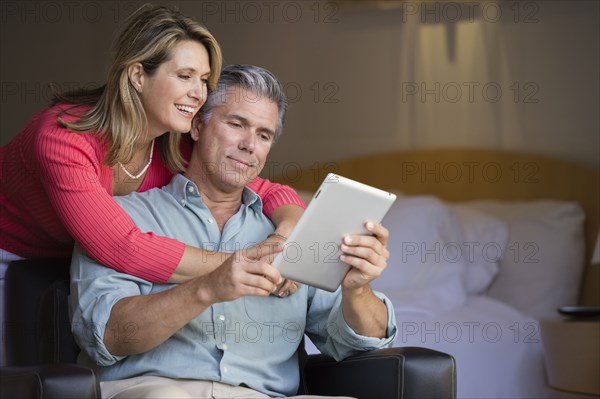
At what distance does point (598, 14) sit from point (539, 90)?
361mm

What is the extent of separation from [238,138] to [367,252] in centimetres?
47

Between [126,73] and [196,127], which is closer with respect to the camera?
[126,73]

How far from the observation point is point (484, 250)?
333 cm

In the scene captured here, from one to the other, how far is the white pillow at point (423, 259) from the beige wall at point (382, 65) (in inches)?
17.9

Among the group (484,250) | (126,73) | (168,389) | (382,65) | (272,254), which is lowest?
(168,389)

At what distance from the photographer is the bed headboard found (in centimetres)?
339

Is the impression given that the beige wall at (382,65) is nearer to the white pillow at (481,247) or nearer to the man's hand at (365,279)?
the white pillow at (481,247)

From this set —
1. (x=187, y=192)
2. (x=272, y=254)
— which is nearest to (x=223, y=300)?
(x=272, y=254)

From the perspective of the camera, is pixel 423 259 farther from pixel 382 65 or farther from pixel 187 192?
pixel 187 192

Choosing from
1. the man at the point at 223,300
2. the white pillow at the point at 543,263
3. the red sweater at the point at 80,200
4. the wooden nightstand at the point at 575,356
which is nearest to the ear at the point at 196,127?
the man at the point at 223,300

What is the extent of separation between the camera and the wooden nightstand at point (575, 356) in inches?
103

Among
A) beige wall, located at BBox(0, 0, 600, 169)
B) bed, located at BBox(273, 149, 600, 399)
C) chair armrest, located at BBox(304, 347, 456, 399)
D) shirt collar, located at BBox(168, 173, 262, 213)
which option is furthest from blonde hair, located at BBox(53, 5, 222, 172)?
beige wall, located at BBox(0, 0, 600, 169)

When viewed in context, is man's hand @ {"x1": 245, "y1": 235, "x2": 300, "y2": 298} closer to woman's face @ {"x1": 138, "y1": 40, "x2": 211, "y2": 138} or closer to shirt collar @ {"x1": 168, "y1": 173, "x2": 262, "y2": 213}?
shirt collar @ {"x1": 168, "y1": 173, "x2": 262, "y2": 213}

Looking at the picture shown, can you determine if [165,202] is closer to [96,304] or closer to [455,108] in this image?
[96,304]
